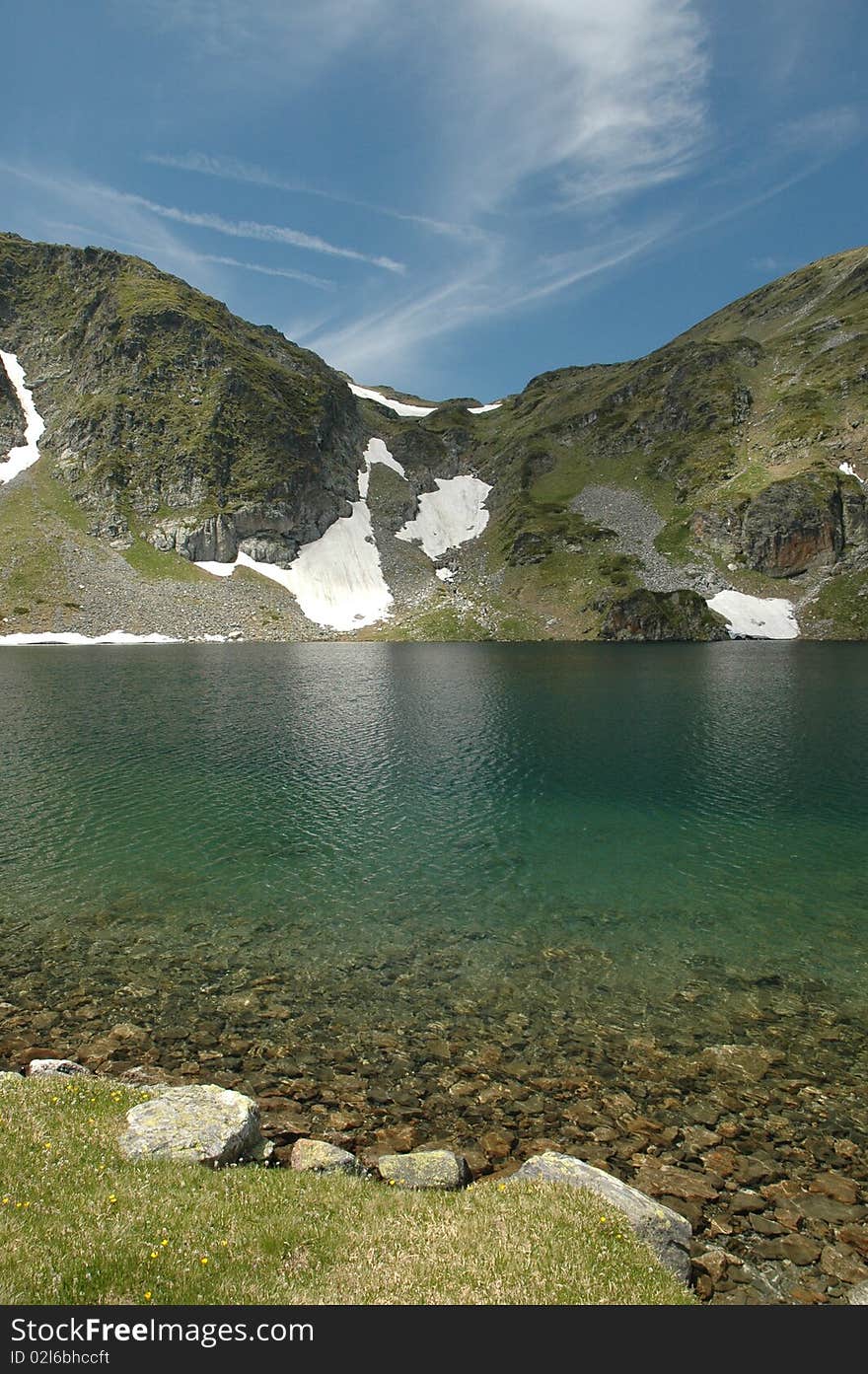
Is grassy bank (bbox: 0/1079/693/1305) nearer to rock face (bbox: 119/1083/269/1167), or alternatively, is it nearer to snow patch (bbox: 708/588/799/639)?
rock face (bbox: 119/1083/269/1167)

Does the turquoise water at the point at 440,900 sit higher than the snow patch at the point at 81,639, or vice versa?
the snow patch at the point at 81,639

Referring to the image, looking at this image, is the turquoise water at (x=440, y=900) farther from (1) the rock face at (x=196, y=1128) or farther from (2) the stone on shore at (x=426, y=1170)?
(1) the rock face at (x=196, y=1128)

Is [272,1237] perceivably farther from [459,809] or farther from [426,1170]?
[459,809]

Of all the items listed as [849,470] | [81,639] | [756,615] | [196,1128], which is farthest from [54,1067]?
[849,470]

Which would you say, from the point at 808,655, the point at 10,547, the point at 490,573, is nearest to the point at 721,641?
the point at 808,655

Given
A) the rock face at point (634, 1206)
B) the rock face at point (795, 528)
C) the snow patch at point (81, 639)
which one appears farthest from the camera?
the rock face at point (795, 528)

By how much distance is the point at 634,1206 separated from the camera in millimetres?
11961

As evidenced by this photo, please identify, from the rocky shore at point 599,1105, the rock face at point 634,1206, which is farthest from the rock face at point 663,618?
the rock face at point 634,1206

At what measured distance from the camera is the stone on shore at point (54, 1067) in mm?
16000

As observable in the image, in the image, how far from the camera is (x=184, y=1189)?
10.8 meters

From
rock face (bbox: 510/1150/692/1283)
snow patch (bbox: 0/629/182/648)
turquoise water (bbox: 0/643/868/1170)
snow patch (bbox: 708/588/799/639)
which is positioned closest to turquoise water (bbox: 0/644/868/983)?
turquoise water (bbox: 0/643/868/1170)

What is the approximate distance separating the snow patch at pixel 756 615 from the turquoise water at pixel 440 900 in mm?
97786

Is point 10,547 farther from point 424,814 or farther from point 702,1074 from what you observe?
point 702,1074
